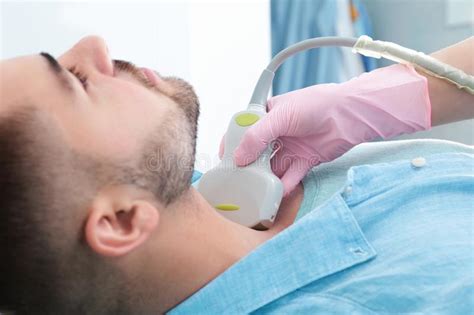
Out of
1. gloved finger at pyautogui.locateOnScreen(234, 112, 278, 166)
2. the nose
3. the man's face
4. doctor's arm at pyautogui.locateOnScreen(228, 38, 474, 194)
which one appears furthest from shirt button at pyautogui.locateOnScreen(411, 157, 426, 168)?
the nose

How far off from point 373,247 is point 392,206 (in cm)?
8

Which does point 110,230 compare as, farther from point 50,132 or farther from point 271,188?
point 271,188

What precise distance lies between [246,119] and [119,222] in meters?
0.34

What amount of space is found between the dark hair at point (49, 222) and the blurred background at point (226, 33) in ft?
1.64

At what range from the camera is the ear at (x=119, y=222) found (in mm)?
653

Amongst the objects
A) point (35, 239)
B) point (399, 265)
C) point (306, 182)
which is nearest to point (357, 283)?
point (399, 265)

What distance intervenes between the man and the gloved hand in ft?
0.43

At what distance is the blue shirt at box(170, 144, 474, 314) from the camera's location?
62 centimetres

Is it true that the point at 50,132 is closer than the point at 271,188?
Yes

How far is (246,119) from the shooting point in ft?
3.07

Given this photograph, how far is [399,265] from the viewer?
651 mm

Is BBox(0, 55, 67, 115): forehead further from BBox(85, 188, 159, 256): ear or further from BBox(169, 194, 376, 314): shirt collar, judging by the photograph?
BBox(169, 194, 376, 314): shirt collar

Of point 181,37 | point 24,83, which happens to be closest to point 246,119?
point 24,83

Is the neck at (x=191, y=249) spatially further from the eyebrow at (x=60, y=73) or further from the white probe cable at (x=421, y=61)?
the white probe cable at (x=421, y=61)
